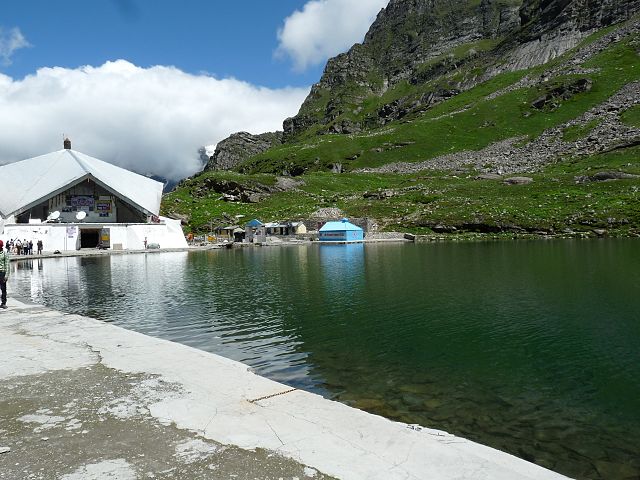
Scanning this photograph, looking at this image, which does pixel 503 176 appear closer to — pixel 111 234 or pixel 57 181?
pixel 111 234

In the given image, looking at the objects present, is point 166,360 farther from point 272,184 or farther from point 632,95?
point 632,95

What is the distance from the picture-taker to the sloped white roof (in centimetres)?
7069

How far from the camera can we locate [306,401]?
8812mm

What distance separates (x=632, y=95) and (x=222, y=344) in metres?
188

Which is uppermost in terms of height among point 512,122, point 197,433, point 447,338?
point 512,122

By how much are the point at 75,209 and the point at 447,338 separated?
239 feet

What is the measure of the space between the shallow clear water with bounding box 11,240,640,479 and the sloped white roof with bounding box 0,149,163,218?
1686 inches

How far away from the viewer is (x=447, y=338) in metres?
16.6

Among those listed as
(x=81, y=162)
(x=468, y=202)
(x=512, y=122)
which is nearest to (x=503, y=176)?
(x=468, y=202)

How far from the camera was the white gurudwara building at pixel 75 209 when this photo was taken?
225 ft

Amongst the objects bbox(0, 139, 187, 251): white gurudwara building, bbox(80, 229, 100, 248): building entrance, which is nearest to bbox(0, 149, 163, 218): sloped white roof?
bbox(0, 139, 187, 251): white gurudwara building

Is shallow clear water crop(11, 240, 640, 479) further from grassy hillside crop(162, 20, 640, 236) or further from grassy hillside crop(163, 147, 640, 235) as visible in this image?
grassy hillside crop(162, 20, 640, 236)

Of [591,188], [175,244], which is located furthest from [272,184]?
[591,188]

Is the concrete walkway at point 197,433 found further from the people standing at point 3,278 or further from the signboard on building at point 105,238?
the signboard on building at point 105,238
